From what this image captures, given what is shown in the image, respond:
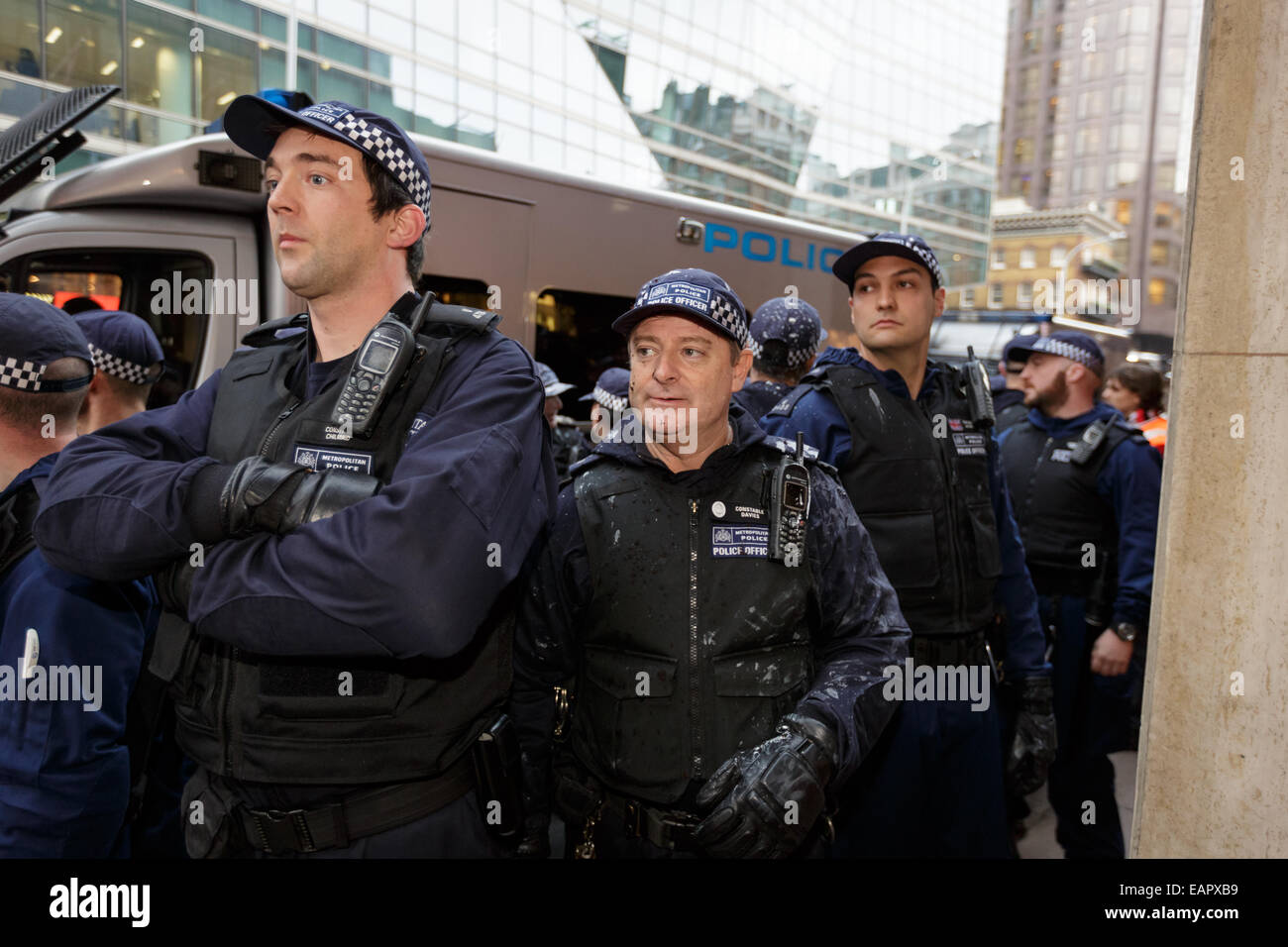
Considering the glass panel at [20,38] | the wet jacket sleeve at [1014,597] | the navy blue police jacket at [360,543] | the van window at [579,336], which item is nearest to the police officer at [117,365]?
the navy blue police jacket at [360,543]

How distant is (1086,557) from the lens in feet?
13.8

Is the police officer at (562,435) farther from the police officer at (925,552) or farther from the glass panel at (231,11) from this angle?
the glass panel at (231,11)

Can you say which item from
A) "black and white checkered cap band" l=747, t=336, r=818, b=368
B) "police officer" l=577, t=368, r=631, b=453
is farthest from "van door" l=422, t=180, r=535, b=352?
"black and white checkered cap band" l=747, t=336, r=818, b=368

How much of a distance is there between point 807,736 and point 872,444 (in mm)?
1407

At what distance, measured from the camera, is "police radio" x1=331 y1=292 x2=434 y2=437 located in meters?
1.76

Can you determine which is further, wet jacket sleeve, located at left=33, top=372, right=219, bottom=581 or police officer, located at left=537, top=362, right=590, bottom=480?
police officer, located at left=537, top=362, right=590, bottom=480

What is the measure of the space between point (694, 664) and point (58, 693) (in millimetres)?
1360

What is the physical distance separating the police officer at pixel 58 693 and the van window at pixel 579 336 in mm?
3708

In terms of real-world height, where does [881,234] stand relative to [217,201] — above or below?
below

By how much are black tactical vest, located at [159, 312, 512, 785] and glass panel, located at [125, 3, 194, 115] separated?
21.0m

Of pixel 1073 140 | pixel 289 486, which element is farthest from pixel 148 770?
pixel 1073 140

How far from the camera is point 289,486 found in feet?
5.34

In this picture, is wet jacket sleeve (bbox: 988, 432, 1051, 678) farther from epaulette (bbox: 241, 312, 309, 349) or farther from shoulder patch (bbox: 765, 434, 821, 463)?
epaulette (bbox: 241, 312, 309, 349)
